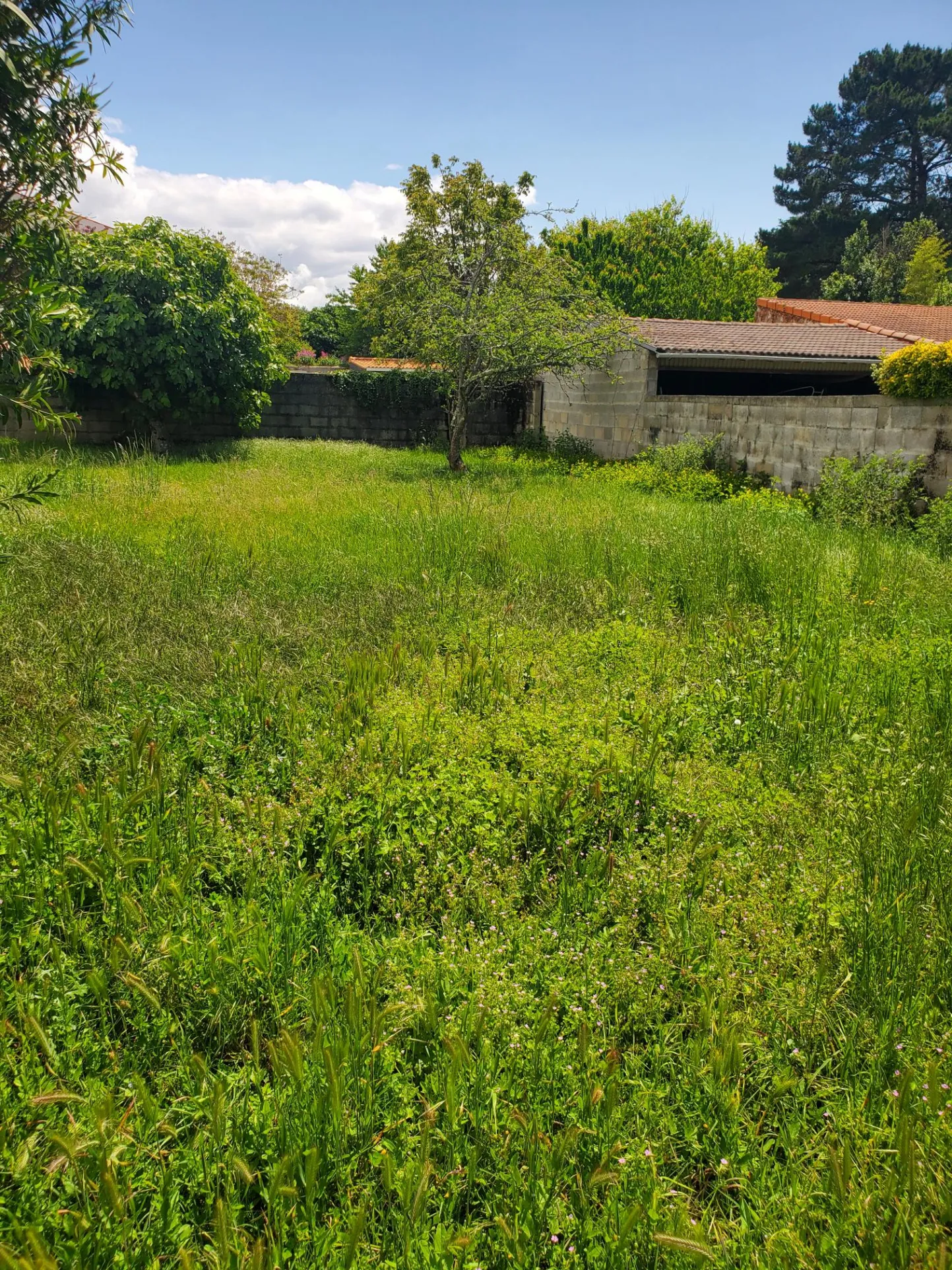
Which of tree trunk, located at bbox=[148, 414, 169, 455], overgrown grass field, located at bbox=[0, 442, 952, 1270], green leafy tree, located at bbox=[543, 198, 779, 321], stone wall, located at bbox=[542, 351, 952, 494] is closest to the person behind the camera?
overgrown grass field, located at bbox=[0, 442, 952, 1270]

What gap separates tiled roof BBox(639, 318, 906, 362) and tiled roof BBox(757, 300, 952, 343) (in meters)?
4.80

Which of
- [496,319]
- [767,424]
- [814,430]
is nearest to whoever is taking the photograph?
[814,430]

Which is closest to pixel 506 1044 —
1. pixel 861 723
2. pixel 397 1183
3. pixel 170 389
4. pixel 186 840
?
pixel 397 1183

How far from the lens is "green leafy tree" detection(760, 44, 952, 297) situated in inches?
1721

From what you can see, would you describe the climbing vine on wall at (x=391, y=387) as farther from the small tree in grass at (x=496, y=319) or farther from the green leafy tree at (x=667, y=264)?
the green leafy tree at (x=667, y=264)

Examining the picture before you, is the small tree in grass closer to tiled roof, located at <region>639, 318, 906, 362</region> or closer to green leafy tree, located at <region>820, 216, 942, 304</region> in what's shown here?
tiled roof, located at <region>639, 318, 906, 362</region>

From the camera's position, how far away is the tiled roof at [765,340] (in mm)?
16141

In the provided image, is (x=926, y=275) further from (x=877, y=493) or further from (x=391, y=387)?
(x=877, y=493)

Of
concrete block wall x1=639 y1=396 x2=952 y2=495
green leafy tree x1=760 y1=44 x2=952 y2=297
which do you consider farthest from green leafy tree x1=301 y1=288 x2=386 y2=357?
concrete block wall x1=639 y1=396 x2=952 y2=495

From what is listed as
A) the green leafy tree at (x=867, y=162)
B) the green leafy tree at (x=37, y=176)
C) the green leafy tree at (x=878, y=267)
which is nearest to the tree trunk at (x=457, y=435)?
the green leafy tree at (x=37, y=176)

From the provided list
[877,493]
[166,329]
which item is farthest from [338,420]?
[877,493]

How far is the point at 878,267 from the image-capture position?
37.9 metres

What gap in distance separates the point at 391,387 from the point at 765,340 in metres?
9.14

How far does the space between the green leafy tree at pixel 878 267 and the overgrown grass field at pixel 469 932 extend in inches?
1566
